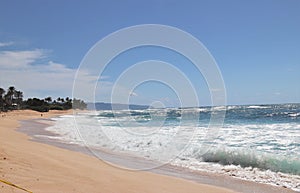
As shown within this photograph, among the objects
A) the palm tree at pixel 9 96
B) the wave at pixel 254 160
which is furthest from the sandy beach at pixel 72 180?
the palm tree at pixel 9 96

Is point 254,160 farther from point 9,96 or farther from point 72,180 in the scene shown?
point 9,96

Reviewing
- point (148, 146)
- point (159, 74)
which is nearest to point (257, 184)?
point (159, 74)

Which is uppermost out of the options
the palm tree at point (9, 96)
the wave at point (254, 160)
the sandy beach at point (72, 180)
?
the palm tree at point (9, 96)

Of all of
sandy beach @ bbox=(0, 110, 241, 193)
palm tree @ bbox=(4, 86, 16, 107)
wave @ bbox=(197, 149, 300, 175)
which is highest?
palm tree @ bbox=(4, 86, 16, 107)

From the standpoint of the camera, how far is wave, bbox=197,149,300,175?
10.3 meters

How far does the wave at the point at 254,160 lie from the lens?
10.3m

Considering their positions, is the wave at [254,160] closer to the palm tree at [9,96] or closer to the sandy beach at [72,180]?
the sandy beach at [72,180]

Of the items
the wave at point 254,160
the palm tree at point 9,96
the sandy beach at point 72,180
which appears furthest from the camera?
the palm tree at point 9,96

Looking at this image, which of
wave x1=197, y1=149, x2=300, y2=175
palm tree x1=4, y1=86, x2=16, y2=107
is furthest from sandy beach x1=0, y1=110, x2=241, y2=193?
palm tree x1=4, y1=86, x2=16, y2=107

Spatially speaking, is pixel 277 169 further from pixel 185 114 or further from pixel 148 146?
pixel 185 114

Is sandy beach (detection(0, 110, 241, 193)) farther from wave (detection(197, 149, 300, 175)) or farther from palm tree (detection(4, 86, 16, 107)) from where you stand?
palm tree (detection(4, 86, 16, 107))

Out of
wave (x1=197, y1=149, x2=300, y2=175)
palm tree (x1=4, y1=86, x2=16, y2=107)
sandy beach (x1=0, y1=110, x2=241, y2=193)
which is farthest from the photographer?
palm tree (x1=4, y1=86, x2=16, y2=107)

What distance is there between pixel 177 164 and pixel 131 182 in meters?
4.44

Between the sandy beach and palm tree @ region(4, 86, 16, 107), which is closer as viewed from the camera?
the sandy beach
